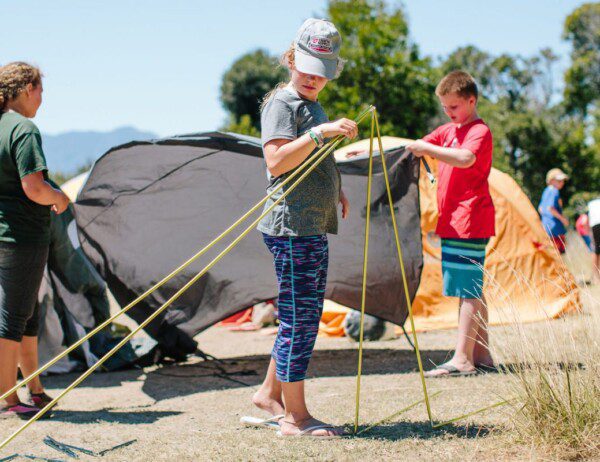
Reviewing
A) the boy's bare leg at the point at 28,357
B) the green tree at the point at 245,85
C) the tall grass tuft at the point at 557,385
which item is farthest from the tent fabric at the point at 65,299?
the green tree at the point at 245,85

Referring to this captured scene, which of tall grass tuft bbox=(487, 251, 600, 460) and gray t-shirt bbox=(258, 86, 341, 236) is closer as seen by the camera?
tall grass tuft bbox=(487, 251, 600, 460)

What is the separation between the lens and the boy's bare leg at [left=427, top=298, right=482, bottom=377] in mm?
3996

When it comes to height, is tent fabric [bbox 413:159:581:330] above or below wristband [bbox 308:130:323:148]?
below

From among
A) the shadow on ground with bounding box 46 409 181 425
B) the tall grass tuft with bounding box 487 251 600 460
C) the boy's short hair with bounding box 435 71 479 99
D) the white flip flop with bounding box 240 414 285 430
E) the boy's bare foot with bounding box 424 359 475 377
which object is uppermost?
the boy's short hair with bounding box 435 71 479 99

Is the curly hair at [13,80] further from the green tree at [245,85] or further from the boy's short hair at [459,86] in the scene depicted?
the green tree at [245,85]

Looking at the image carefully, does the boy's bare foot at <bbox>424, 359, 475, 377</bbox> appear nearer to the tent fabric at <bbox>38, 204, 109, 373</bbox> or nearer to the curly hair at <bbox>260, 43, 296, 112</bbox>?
the curly hair at <bbox>260, 43, 296, 112</bbox>

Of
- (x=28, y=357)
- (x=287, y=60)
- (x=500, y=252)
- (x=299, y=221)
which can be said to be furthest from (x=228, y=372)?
(x=500, y=252)

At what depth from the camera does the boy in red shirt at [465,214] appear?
396 cm

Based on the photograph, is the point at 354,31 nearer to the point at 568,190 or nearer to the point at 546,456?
the point at 568,190

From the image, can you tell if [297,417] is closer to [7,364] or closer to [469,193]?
[7,364]

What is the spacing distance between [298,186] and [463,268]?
155 centimetres

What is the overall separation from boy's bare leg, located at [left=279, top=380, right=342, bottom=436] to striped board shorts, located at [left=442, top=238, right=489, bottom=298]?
4.72 feet

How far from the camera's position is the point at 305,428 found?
9.38ft

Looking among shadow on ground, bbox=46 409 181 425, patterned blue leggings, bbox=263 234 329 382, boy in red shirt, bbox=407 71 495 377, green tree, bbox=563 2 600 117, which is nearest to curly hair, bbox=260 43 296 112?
patterned blue leggings, bbox=263 234 329 382
